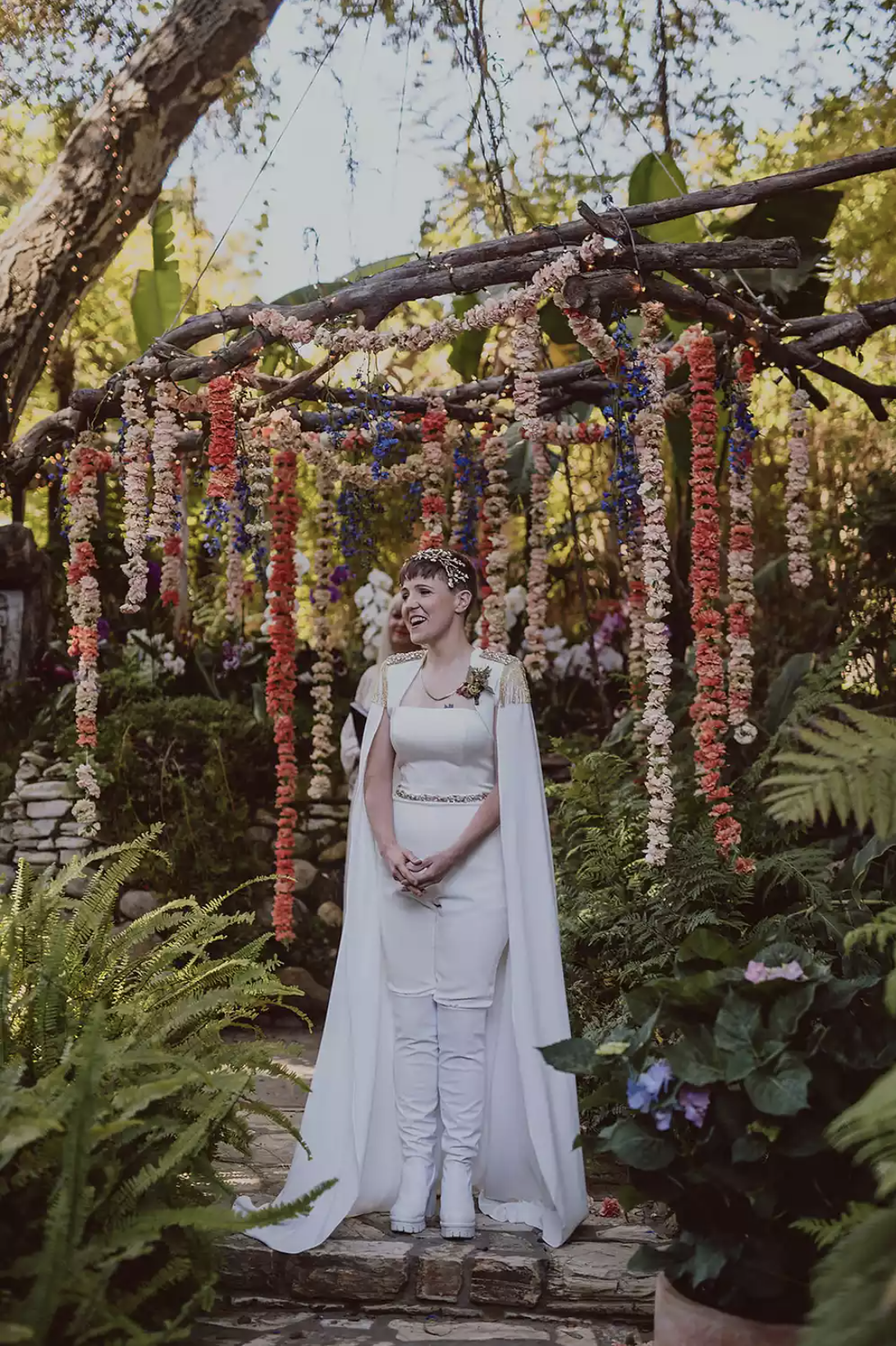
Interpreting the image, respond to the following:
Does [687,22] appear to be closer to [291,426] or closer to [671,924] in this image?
[291,426]

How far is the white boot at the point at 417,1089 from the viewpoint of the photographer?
3600 mm

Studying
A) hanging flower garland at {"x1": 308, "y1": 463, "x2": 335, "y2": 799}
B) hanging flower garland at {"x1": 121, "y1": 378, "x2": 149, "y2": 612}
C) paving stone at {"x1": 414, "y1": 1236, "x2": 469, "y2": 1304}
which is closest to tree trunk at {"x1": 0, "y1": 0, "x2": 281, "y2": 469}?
hanging flower garland at {"x1": 121, "y1": 378, "x2": 149, "y2": 612}

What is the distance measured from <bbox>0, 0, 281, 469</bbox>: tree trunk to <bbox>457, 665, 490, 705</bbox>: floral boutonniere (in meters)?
4.13

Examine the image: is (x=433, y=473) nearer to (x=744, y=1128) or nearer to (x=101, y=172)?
(x=101, y=172)

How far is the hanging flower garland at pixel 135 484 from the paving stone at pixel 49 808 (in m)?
2.21

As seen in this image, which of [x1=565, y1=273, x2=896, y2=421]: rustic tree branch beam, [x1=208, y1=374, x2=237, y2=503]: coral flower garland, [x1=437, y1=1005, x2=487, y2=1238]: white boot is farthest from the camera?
[x1=208, y1=374, x2=237, y2=503]: coral flower garland

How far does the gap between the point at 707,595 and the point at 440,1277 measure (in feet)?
8.38

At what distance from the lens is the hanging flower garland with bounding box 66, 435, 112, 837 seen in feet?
19.8

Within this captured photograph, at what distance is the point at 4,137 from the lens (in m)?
10.2

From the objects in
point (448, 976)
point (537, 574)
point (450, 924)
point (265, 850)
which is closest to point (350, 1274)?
point (448, 976)

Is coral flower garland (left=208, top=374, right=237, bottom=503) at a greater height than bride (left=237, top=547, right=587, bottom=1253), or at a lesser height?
greater

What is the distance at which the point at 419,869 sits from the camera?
3.58 metres

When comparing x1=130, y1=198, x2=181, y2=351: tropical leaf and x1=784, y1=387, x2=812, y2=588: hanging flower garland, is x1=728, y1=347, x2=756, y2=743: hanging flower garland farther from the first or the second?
x1=130, y1=198, x2=181, y2=351: tropical leaf

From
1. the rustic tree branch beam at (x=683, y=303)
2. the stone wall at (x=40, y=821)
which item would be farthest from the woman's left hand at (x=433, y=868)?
the stone wall at (x=40, y=821)
